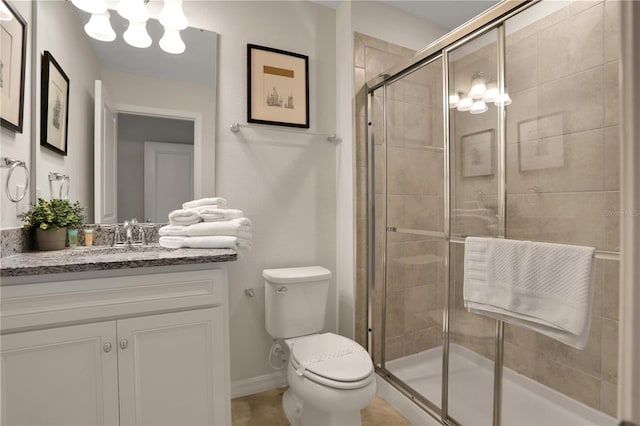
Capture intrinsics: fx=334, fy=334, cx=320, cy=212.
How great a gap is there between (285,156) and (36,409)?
161 centimetres

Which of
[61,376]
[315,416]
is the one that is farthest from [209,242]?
[315,416]

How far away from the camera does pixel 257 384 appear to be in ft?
6.71

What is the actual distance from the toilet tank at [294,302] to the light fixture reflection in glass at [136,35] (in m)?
1.40

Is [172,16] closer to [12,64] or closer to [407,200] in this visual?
[12,64]

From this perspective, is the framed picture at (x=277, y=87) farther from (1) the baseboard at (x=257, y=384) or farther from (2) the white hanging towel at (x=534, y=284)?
(1) the baseboard at (x=257, y=384)

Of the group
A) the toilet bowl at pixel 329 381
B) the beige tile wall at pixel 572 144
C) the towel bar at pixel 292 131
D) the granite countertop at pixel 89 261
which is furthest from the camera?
the towel bar at pixel 292 131

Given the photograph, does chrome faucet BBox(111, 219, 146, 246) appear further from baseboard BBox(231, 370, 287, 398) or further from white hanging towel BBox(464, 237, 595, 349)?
white hanging towel BBox(464, 237, 595, 349)

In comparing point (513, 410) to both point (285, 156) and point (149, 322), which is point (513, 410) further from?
point (285, 156)

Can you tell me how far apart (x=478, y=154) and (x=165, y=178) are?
5.27ft

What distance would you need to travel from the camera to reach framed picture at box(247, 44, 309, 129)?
2029mm

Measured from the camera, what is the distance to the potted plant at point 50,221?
1.46 meters

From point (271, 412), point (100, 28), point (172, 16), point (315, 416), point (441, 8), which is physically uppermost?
point (441, 8)

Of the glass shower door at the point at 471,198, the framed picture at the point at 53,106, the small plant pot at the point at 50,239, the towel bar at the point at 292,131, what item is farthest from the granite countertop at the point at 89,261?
the glass shower door at the point at 471,198

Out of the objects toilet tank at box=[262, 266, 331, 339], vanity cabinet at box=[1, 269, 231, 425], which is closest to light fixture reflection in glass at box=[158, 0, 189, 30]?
vanity cabinet at box=[1, 269, 231, 425]
